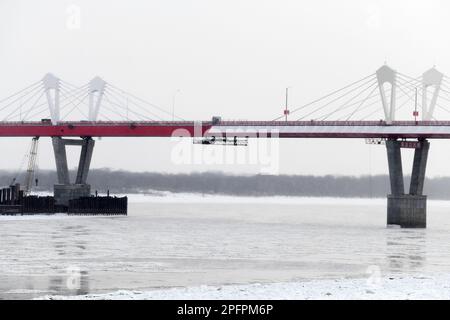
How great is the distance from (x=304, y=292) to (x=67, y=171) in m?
81.1

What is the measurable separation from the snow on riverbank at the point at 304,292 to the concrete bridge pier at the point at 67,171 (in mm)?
76402

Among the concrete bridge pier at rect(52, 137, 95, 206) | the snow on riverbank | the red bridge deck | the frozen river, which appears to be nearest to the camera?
the snow on riverbank

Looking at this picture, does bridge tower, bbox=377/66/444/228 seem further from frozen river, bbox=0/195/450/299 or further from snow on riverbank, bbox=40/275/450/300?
snow on riverbank, bbox=40/275/450/300

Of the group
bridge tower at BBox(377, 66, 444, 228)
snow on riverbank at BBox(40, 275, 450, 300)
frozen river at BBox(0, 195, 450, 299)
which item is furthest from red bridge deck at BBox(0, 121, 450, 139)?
snow on riverbank at BBox(40, 275, 450, 300)

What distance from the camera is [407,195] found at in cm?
8644

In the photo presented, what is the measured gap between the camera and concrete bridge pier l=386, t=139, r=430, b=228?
3332 inches

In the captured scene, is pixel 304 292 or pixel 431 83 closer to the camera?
pixel 304 292

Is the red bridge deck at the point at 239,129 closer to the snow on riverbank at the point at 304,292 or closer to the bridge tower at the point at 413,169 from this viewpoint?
the bridge tower at the point at 413,169

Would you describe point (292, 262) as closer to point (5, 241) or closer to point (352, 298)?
point (352, 298)

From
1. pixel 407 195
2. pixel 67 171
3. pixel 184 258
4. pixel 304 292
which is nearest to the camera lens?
pixel 304 292

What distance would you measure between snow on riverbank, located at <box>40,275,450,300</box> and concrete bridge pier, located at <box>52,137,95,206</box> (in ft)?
251

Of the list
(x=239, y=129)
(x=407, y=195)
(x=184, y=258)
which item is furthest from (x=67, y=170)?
(x=184, y=258)

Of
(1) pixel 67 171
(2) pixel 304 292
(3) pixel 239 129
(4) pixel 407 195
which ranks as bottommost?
(2) pixel 304 292

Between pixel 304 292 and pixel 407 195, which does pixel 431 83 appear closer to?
pixel 407 195
